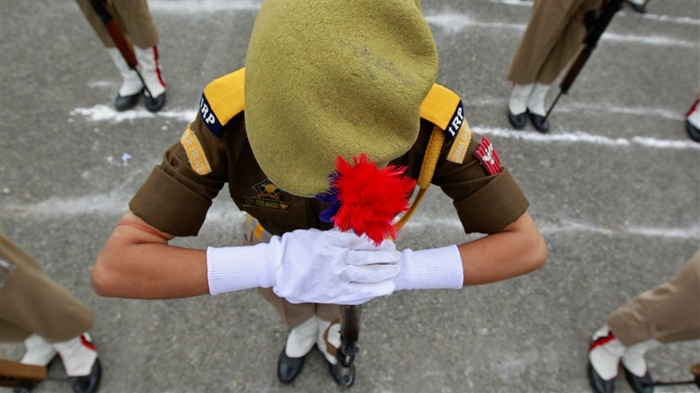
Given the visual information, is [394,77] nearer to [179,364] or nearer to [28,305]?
[28,305]

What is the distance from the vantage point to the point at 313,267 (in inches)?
48.1

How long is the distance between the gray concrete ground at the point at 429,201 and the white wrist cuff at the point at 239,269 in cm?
129

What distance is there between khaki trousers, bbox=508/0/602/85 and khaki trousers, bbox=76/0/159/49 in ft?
8.46

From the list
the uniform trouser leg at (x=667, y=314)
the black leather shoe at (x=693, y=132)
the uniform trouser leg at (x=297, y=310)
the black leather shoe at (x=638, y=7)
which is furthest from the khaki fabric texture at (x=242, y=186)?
the black leather shoe at (x=638, y=7)

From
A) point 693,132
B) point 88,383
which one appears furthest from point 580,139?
point 88,383

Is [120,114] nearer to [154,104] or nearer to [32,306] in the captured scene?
[154,104]

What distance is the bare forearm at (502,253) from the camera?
1393 mm

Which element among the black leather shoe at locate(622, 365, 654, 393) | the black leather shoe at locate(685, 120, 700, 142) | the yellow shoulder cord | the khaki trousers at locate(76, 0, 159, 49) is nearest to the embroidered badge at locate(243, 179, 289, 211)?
the yellow shoulder cord

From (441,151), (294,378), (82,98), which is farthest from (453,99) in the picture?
(82,98)

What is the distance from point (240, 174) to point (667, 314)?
77.0 inches

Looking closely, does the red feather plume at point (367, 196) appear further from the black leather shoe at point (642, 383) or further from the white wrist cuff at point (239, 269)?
the black leather shoe at point (642, 383)

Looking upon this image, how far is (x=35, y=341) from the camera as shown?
2.25m

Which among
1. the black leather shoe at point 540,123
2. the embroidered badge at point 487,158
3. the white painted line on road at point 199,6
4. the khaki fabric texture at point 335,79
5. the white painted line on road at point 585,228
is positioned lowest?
the white painted line on road at point 585,228

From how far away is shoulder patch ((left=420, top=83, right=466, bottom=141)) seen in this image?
1.25 m
